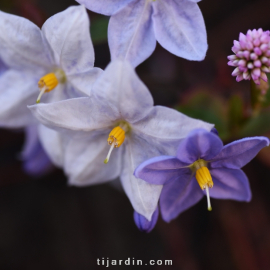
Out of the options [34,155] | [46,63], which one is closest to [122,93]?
[46,63]

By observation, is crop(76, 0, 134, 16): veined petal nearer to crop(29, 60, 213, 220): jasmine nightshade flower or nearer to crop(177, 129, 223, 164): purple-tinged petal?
crop(29, 60, 213, 220): jasmine nightshade flower

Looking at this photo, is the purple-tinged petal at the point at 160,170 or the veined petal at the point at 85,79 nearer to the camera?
the purple-tinged petal at the point at 160,170

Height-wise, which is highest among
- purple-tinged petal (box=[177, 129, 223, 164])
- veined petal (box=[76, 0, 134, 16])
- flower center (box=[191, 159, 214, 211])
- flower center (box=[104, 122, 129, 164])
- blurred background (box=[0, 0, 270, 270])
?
veined petal (box=[76, 0, 134, 16])

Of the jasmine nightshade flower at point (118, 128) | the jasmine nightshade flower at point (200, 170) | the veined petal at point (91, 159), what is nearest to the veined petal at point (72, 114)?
the jasmine nightshade flower at point (118, 128)

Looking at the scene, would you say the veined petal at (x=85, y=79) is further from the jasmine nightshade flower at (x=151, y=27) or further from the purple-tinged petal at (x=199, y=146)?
the purple-tinged petal at (x=199, y=146)

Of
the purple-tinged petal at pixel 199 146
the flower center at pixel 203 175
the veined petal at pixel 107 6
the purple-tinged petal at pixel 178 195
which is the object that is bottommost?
the purple-tinged petal at pixel 178 195

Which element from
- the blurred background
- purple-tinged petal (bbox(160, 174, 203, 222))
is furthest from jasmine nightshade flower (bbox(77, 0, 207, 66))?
the blurred background

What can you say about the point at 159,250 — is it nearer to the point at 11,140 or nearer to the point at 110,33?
the point at 11,140
